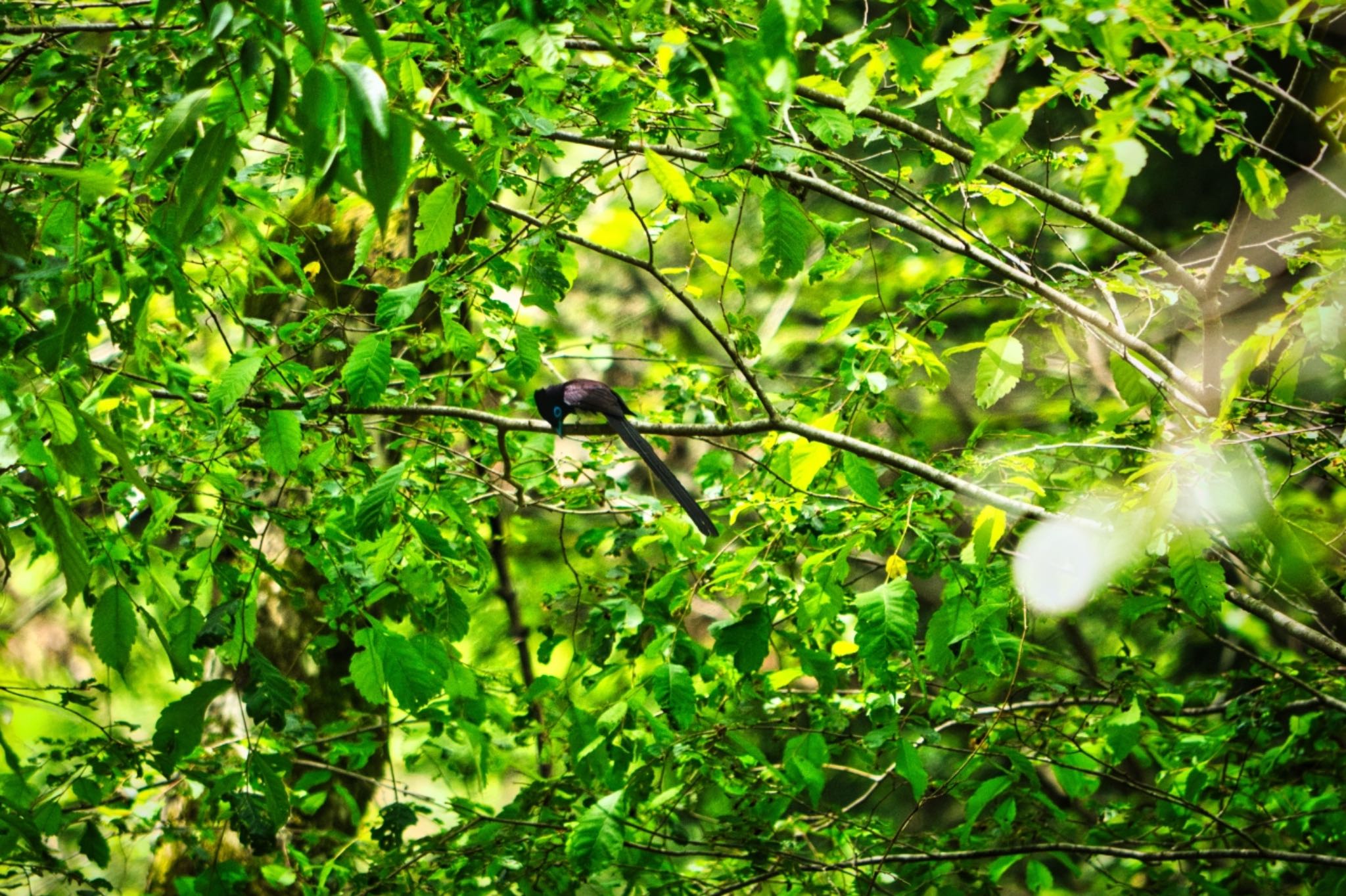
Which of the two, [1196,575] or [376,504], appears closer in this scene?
[1196,575]

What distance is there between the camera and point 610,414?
10.5 ft

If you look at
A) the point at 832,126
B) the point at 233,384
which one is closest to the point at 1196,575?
the point at 832,126

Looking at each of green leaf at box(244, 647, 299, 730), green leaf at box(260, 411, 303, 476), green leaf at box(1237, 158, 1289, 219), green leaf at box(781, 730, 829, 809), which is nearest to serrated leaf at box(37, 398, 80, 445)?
green leaf at box(244, 647, 299, 730)

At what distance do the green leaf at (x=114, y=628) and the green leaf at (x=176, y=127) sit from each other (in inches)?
36.8

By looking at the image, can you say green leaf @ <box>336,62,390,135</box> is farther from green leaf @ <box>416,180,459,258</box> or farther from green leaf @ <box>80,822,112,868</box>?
green leaf @ <box>80,822,112,868</box>

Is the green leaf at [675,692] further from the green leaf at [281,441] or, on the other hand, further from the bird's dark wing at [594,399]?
the bird's dark wing at [594,399]

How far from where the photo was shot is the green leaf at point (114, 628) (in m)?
1.74

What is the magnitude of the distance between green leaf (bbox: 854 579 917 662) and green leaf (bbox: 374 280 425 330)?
107 cm

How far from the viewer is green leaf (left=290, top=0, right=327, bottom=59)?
0.97 meters

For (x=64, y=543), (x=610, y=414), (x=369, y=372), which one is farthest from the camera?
(x=610, y=414)

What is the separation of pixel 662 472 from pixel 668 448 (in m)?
0.95

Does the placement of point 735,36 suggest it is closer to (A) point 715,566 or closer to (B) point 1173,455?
(B) point 1173,455

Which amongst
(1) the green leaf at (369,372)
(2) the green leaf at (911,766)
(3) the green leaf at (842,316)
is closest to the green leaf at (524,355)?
(1) the green leaf at (369,372)

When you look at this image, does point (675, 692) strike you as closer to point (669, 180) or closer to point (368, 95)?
point (669, 180)
